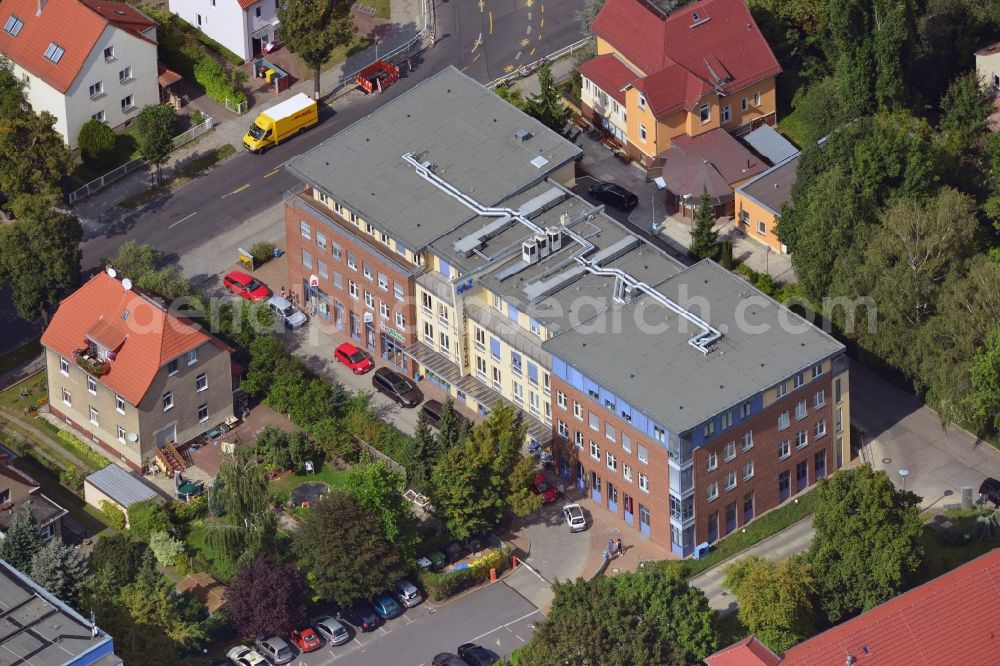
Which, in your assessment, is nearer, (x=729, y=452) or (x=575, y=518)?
(x=729, y=452)

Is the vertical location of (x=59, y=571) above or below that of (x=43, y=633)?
below

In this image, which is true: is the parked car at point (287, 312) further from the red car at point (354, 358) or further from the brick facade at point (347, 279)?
the red car at point (354, 358)

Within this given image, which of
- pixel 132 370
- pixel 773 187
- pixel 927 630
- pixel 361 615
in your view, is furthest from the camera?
pixel 773 187

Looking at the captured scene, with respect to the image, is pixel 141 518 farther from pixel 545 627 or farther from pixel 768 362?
pixel 768 362

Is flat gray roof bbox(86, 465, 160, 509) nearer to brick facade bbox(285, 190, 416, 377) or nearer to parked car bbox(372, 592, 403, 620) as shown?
parked car bbox(372, 592, 403, 620)

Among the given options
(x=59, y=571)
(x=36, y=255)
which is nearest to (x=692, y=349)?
(x=59, y=571)

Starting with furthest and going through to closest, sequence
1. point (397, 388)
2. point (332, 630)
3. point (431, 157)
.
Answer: point (431, 157)
point (397, 388)
point (332, 630)

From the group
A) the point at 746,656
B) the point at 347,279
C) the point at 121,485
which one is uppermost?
the point at 746,656

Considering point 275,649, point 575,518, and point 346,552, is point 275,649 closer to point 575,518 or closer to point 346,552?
point 346,552
